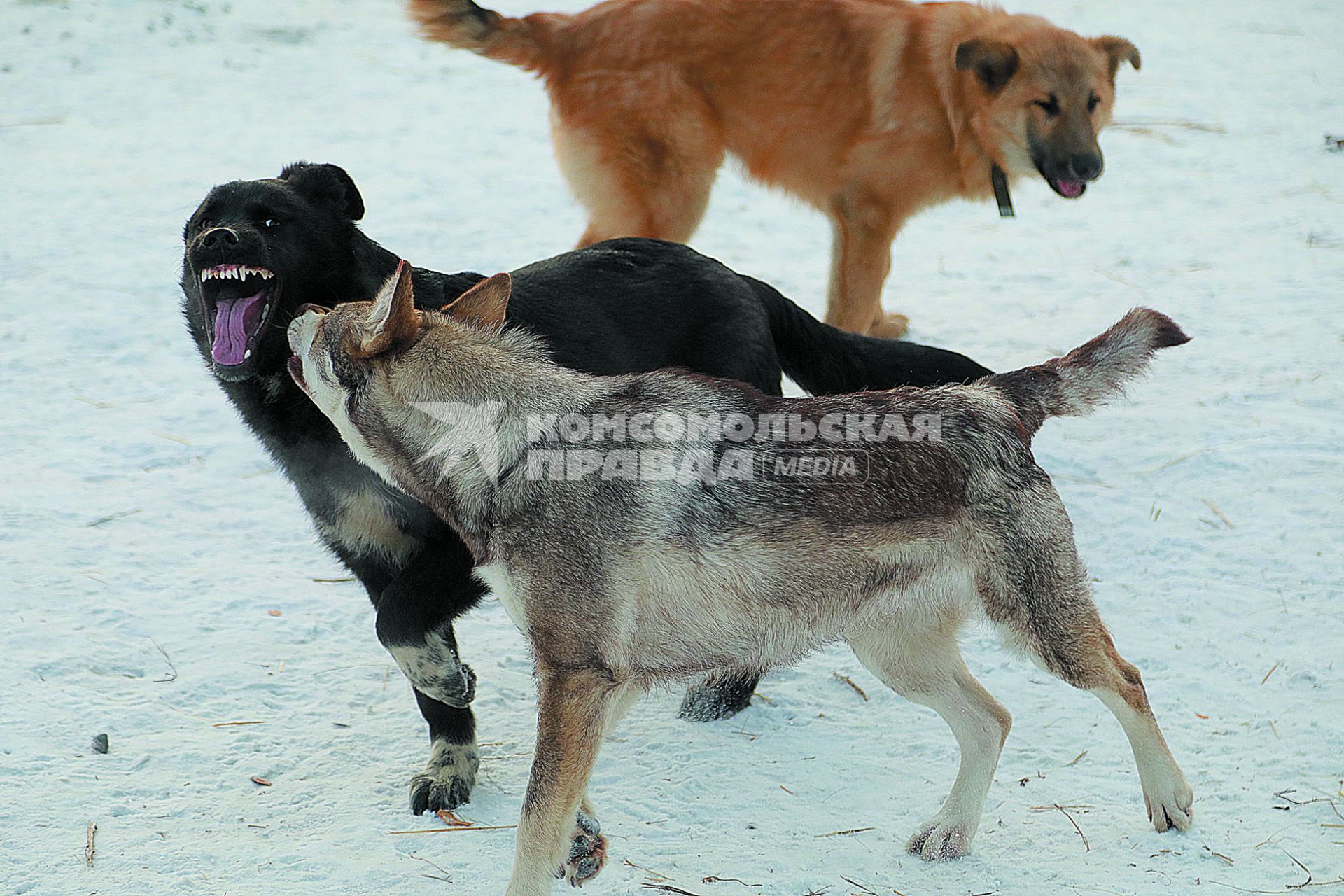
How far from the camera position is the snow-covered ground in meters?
3.38

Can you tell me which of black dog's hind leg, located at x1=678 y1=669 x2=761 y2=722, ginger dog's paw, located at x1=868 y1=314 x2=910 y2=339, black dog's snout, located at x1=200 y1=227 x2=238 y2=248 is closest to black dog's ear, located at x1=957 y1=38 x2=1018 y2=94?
ginger dog's paw, located at x1=868 y1=314 x2=910 y2=339

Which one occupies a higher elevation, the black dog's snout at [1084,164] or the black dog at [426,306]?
the black dog's snout at [1084,164]

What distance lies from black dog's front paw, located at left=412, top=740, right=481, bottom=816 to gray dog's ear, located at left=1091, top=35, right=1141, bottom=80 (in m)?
4.99

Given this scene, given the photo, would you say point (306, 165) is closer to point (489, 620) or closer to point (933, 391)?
point (489, 620)

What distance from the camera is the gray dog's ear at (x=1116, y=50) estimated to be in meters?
6.36

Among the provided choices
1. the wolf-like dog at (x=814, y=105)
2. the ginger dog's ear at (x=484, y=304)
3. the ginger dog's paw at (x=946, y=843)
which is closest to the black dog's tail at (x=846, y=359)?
the ginger dog's ear at (x=484, y=304)

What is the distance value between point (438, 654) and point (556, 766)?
27.8 inches

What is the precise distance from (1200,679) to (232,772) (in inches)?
127

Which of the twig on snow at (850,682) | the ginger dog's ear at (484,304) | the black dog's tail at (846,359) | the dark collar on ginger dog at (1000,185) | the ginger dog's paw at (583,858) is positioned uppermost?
the ginger dog's ear at (484,304)

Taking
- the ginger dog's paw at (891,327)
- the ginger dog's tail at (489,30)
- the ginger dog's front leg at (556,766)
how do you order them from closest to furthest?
the ginger dog's front leg at (556,766), the ginger dog's tail at (489,30), the ginger dog's paw at (891,327)

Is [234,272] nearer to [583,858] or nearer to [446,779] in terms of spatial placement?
[446,779]

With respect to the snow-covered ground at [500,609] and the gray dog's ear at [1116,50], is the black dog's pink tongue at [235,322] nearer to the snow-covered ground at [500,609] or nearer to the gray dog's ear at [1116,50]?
the snow-covered ground at [500,609]

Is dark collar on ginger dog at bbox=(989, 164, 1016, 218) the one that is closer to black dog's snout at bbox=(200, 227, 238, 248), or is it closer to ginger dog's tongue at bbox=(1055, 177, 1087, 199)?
ginger dog's tongue at bbox=(1055, 177, 1087, 199)

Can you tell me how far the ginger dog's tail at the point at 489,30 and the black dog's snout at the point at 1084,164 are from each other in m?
2.77
